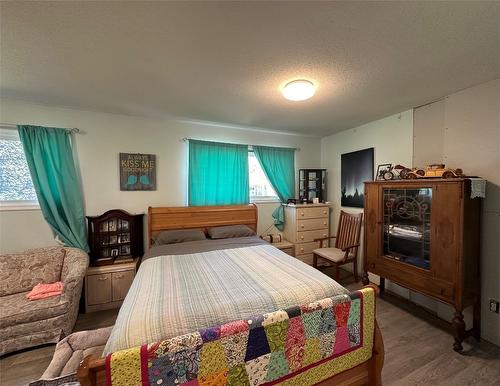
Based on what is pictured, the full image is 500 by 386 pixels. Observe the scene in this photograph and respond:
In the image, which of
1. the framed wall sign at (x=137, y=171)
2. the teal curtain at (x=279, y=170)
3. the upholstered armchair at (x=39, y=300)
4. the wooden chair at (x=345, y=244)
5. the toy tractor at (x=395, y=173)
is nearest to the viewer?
the upholstered armchair at (x=39, y=300)

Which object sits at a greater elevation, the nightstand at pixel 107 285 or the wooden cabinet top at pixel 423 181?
the wooden cabinet top at pixel 423 181

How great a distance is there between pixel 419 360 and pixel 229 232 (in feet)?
7.77

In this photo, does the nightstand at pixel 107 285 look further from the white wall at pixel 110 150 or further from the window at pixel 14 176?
the window at pixel 14 176

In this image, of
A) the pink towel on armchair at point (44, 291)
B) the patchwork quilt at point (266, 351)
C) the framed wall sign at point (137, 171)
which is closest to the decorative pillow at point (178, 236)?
the framed wall sign at point (137, 171)

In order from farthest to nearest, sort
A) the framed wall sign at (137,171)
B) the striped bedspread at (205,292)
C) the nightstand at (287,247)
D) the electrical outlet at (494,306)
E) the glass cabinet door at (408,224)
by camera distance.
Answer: the nightstand at (287,247)
the framed wall sign at (137,171)
the glass cabinet door at (408,224)
the electrical outlet at (494,306)
the striped bedspread at (205,292)

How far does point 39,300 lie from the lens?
6.74 feet

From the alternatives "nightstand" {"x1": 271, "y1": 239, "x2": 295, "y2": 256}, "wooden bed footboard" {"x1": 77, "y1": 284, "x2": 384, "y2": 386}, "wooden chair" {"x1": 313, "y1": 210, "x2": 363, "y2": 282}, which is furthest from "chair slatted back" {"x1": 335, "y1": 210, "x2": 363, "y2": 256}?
"wooden bed footboard" {"x1": 77, "y1": 284, "x2": 384, "y2": 386}

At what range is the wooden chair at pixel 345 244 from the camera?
312cm

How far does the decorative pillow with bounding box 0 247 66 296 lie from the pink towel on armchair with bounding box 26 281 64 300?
0.39 ft

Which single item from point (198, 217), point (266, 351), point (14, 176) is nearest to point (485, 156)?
point (266, 351)

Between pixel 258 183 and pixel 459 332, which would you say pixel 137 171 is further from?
pixel 459 332

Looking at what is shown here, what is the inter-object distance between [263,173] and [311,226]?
1.27 m

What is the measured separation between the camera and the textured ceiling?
4.05 ft

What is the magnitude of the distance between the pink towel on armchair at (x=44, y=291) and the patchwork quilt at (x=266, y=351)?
191 centimetres
